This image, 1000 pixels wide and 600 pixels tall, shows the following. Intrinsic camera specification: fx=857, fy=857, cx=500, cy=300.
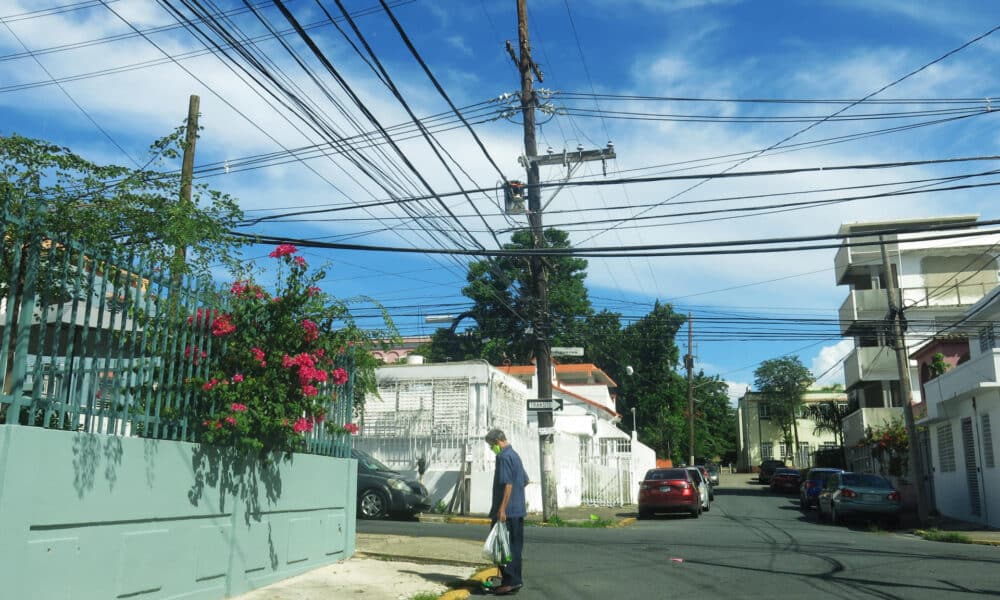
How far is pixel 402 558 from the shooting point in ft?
36.9

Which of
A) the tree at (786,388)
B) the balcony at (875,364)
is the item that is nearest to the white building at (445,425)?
the balcony at (875,364)

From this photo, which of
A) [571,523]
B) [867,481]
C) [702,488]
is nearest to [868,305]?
[702,488]

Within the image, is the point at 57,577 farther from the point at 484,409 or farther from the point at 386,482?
the point at 484,409

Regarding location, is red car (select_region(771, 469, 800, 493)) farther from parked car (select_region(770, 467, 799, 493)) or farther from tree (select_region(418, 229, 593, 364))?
tree (select_region(418, 229, 593, 364))

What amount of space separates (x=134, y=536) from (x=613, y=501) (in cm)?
2451

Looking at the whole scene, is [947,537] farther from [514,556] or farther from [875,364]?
[875,364]

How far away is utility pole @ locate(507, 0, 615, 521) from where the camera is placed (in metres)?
18.5

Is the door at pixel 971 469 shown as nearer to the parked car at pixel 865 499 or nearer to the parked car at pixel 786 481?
the parked car at pixel 865 499

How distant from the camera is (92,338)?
6.77m

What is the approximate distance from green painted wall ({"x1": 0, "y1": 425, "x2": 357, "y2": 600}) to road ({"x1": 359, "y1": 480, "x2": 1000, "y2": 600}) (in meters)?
2.79

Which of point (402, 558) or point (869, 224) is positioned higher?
point (869, 224)

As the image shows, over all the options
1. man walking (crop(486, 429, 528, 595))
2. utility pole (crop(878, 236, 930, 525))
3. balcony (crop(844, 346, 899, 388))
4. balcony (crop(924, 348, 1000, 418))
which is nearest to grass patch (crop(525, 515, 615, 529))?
utility pole (crop(878, 236, 930, 525))

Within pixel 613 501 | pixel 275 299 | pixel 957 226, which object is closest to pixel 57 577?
pixel 275 299

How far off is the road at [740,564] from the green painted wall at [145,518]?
9.14 feet
